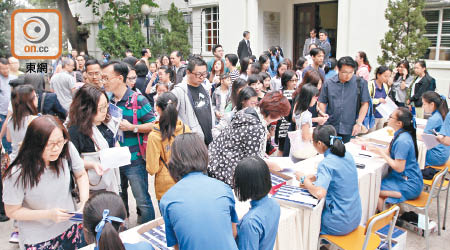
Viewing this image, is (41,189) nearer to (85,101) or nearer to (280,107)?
(85,101)

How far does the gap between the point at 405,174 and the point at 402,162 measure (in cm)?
20

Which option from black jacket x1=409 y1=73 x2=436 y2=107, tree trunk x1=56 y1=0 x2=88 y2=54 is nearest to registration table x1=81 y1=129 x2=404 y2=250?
black jacket x1=409 y1=73 x2=436 y2=107

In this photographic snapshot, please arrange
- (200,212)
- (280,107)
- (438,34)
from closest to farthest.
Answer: (200,212), (280,107), (438,34)

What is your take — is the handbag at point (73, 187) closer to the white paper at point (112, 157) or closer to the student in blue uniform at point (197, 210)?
the white paper at point (112, 157)

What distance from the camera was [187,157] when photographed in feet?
6.32

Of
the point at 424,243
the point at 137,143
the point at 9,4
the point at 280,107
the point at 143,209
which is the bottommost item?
the point at 424,243

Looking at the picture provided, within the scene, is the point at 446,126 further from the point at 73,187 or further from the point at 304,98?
the point at 73,187

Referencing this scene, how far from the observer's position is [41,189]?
7.42 ft

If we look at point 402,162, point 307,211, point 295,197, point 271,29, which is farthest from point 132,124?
point 271,29

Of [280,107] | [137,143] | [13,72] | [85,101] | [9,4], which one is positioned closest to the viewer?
[85,101]

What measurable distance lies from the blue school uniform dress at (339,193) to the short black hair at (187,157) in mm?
1329

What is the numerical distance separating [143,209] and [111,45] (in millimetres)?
13792

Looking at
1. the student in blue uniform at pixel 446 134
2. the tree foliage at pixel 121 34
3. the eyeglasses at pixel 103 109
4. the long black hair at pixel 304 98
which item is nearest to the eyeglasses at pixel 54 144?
the eyeglasses at pixel 103 109

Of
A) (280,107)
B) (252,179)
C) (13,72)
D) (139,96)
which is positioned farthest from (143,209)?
(13,72)
